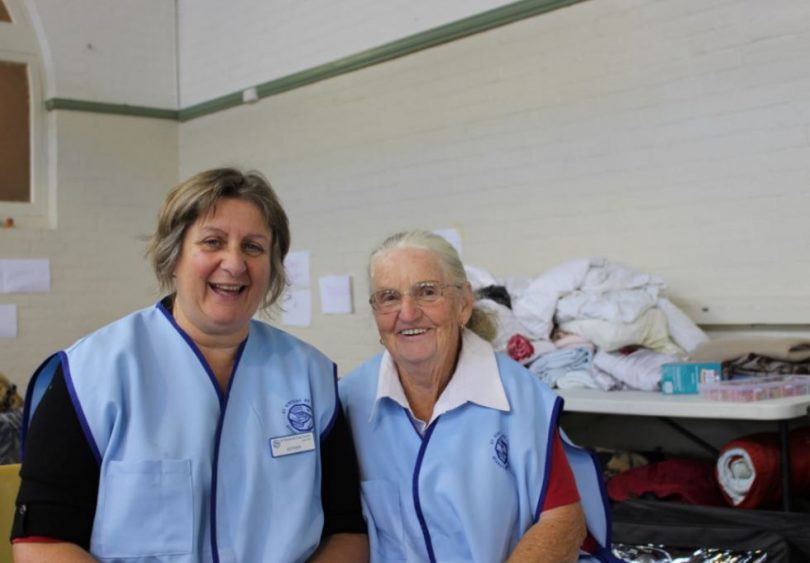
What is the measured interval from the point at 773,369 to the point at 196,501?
2.57 metres

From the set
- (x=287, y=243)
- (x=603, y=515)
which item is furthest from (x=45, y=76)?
(x=603, y=515)

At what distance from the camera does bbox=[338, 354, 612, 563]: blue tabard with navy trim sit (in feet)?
6.16

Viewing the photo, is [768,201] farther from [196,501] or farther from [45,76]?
[45,76]

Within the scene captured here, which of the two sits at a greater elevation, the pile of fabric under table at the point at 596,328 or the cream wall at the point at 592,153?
the cream wall at the point at 592,153

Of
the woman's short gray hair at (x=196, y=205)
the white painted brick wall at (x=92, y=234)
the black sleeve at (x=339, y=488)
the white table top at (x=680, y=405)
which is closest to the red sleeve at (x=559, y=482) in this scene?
the black sleeve at (x=339, y=488)

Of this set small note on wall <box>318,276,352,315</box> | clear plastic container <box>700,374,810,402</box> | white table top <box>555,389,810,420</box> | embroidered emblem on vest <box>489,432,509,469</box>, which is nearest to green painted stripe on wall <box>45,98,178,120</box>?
small note on wall <box>318,276,352,315</box>

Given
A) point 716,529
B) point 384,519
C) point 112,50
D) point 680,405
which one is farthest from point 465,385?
point 112,50

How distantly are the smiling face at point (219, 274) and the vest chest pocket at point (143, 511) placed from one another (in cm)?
30

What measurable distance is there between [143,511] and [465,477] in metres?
0.66

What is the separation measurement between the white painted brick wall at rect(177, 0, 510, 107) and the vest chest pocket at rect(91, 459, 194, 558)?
380 centimetres

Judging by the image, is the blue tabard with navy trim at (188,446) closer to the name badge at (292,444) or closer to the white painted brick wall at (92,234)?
the name badge at (292,444)

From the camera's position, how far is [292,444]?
1824 mm

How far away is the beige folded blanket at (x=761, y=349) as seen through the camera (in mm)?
3473

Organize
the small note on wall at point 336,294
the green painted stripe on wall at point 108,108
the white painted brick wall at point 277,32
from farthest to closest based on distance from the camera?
the green painted stripe on wall at point 108,108
the small note on wall at point 336,294
the white painted brick wall at point 277,32
